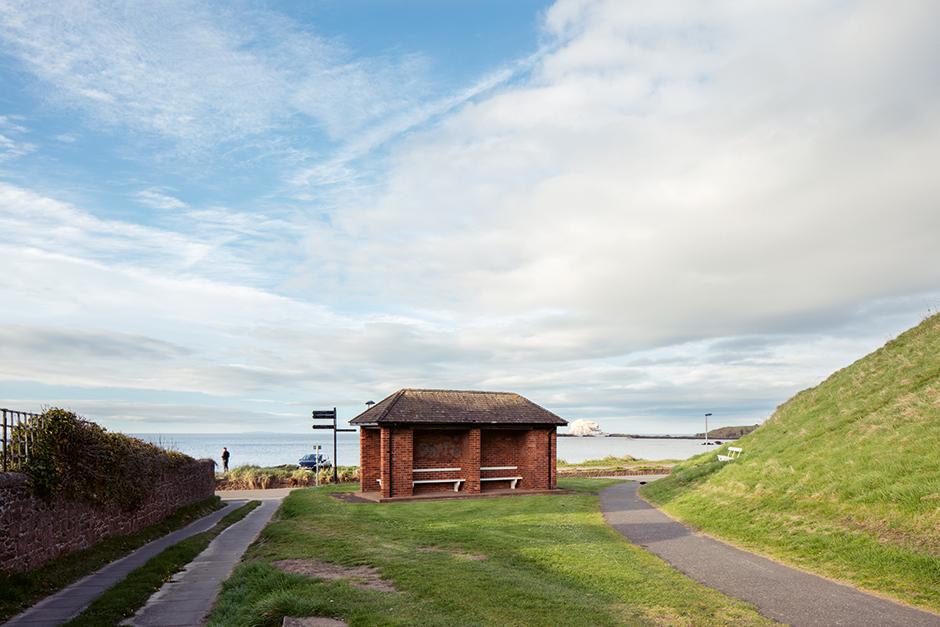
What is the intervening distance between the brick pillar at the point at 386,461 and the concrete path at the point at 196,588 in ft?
22.0

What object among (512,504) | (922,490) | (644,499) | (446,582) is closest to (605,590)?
(446,582)

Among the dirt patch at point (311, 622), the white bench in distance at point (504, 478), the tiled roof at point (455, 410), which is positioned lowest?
the white bench in distance at point (504, 478)

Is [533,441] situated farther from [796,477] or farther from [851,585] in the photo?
[851,585]

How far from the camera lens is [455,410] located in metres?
25.8

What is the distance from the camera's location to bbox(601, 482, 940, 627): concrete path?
8625 mm

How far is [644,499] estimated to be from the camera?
915 inches

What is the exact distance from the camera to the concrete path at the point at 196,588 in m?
9.15

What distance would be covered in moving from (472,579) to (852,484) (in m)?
9.35

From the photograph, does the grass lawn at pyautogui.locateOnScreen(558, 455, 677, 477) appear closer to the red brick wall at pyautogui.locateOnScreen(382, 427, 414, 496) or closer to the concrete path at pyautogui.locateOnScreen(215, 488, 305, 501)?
the red brick wall at pyautogui.locateOnScreen(382, 427, 414, 496)

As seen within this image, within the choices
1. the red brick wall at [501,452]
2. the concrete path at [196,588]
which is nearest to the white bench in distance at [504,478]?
the red brick wall at [501,452]

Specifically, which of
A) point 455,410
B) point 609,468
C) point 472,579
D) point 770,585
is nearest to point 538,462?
point 455,410

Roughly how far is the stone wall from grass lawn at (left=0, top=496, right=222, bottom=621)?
0.21 m

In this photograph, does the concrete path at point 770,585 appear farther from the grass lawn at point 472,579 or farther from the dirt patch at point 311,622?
the dirt patch at point 311,622

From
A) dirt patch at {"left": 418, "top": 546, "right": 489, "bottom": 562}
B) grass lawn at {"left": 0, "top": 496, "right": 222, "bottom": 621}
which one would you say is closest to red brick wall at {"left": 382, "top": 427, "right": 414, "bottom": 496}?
grass lawn at {"left": 0, "top": 496, "right": 222, "bottom": 621}
